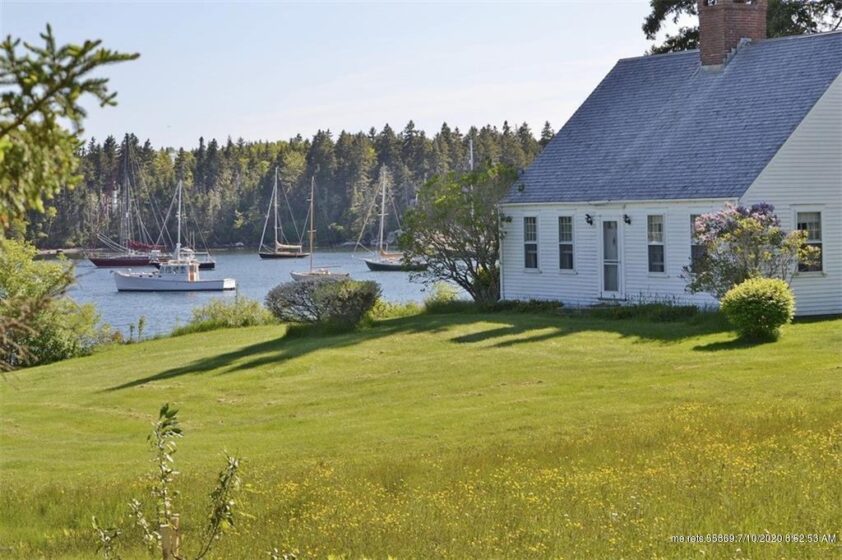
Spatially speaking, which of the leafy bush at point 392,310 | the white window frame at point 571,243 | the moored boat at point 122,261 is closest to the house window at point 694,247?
the white window frame at point 571,243

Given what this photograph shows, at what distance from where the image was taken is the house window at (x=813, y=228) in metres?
31.3

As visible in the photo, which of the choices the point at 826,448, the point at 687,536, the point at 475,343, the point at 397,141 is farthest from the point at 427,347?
the point at 397,141

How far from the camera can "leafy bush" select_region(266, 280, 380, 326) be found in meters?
32.5

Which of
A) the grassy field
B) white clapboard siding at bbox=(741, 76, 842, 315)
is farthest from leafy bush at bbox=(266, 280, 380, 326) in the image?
white clapboard siding at bbox=(741, 76, 842, 315)

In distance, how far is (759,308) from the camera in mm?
25484

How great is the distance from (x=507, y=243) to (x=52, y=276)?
44.3ft

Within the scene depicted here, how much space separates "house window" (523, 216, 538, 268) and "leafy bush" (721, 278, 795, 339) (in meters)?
11.7

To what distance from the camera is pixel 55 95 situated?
19.0 ft

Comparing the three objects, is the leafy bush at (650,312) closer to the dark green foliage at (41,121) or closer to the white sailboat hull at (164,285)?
the dark green foliage at (41,121)

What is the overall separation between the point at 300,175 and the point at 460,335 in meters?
146

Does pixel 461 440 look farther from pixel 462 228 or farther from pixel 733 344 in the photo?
pixel 462 228

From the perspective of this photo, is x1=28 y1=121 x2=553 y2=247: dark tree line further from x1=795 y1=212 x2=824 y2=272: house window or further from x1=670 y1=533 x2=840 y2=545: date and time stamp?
x1=670 y1=533 x2=840 y2=545: date and time stamp

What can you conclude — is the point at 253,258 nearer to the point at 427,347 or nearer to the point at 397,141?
the point at 397,141

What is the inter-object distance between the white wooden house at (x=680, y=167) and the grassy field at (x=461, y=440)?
314 cm
